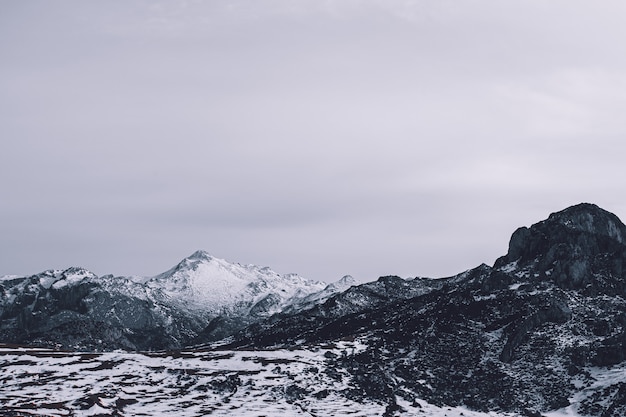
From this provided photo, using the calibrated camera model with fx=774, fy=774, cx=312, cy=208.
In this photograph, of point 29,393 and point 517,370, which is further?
point 517,370

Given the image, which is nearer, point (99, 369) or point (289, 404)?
point (289, 404)

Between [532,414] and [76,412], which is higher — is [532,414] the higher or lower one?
the lower one

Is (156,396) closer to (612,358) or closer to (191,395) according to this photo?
(191,395)

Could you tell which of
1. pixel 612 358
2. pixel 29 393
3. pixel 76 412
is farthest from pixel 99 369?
pixel 612 358

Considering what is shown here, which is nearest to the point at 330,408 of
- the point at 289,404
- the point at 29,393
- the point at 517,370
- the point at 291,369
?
the point at 289,404

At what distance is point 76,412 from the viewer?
6348 inches

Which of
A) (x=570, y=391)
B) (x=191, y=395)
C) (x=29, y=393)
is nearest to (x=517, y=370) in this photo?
(x=570, y=391)

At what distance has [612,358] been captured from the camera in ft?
641

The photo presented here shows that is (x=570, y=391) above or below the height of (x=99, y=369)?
below

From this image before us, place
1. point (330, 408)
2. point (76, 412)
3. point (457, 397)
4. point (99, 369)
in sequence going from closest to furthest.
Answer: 1. point (76, 412)
2. point (330, 408)
3. point (457, 397)
4. point (99, 369)

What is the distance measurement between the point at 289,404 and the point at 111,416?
39859 millimetres

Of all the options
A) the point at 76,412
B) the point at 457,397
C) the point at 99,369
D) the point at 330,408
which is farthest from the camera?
the point at 99,369

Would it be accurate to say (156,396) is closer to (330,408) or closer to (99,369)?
(99,369)

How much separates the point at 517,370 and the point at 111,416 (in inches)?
3983
